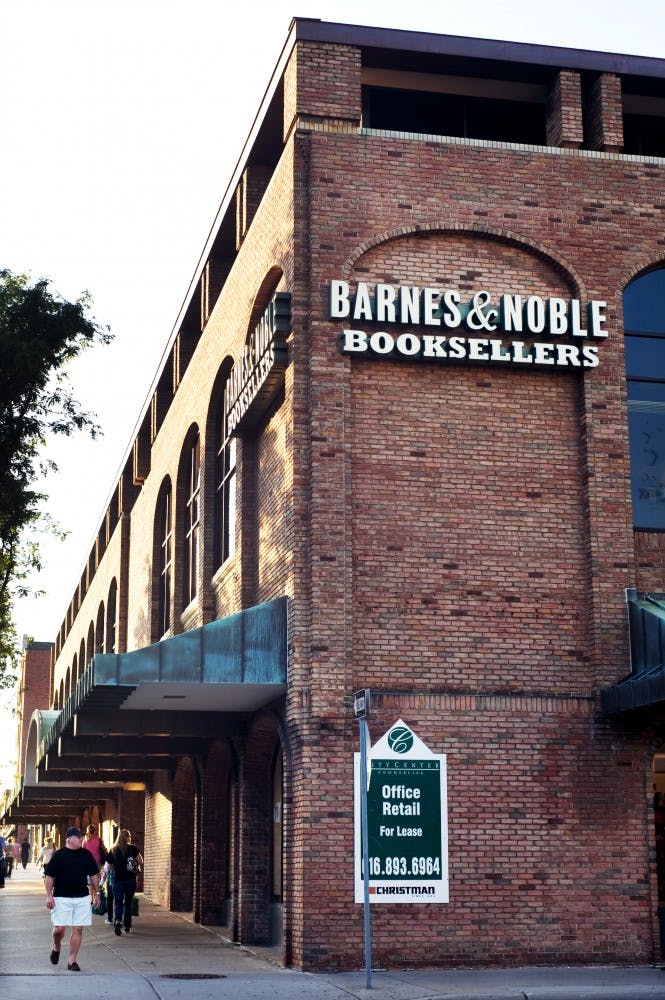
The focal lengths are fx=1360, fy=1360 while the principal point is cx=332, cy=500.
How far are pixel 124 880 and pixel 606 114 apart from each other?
1438cm

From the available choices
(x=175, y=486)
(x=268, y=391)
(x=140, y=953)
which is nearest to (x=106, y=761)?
(x=175, y=486)

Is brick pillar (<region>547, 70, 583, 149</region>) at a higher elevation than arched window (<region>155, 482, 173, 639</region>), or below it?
higher

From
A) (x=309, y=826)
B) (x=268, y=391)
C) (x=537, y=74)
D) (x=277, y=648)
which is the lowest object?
(x=309, y=826)

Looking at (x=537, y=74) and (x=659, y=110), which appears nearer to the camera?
(x=537, y=74)

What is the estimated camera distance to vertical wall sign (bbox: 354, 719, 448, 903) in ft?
53.9

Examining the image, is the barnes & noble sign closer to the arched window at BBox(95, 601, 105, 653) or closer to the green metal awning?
the green metal awning

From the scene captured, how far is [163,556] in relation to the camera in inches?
1282

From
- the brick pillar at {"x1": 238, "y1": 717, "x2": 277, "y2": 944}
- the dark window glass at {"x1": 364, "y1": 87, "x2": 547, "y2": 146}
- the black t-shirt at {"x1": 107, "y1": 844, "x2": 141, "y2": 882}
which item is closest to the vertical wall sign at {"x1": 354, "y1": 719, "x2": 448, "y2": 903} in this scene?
the brick pillar at {"x1": 238, "y1": 717, "x2": 277, "y2": 944}

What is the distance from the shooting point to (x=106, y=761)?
29297mm

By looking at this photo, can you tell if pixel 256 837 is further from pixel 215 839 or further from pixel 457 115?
pixel 457 115

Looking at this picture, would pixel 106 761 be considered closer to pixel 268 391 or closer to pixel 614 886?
pixel 268 391

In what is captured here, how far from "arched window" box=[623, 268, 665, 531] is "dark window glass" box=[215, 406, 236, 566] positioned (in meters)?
6.71

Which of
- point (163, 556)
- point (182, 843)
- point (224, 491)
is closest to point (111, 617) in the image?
point (163, 556)

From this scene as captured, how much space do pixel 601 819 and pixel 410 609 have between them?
3.57 meters
